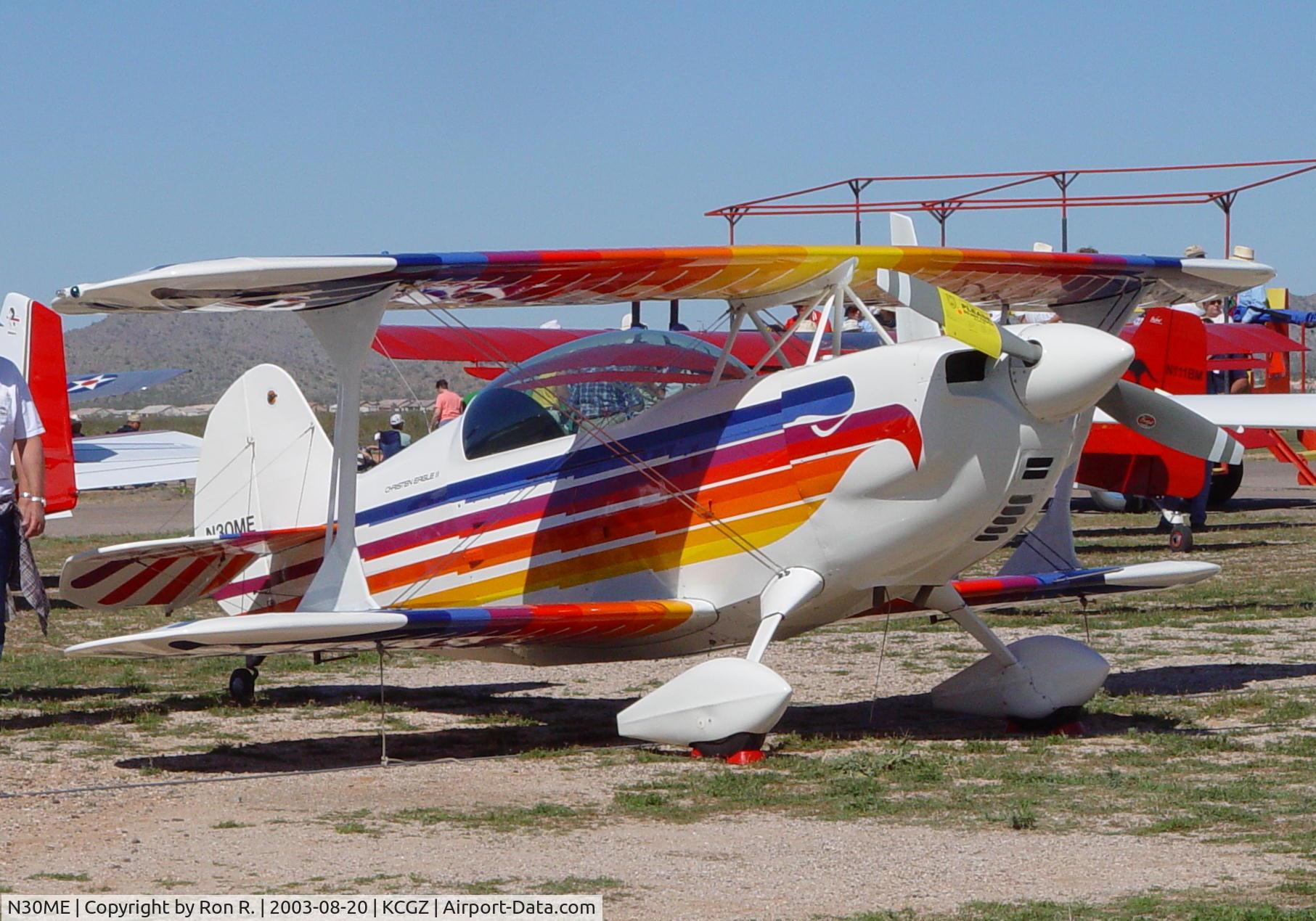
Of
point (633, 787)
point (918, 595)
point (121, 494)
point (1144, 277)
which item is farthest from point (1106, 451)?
point (121, 494)

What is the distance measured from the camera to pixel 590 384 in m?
9.17

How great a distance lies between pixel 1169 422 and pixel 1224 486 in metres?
17.1

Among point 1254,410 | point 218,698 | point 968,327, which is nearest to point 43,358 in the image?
point 218,698

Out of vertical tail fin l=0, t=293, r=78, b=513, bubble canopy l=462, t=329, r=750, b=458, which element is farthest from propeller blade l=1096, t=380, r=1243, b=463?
vertical tail fin l=0, t=293, r=78, b=513

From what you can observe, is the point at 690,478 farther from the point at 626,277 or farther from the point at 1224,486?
the point at 1224,486

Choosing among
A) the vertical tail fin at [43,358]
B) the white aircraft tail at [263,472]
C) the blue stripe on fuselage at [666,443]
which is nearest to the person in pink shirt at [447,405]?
the vertical tail fin at [43,358]

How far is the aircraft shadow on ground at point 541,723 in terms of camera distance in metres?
8.48

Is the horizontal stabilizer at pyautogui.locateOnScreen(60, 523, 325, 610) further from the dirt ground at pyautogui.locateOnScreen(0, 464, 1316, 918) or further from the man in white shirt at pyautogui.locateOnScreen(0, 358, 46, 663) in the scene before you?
the dirt ground at pyautogui.locateOnScreen(0, 464, 1316, 918)

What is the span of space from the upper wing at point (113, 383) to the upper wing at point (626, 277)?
16.0 metres

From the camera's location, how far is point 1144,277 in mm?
9961

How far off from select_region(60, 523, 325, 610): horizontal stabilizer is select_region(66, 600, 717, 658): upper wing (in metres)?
1.23

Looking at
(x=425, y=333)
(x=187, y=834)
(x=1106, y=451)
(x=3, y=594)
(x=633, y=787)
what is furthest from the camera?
(x=425, y=333)

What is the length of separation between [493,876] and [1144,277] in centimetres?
614

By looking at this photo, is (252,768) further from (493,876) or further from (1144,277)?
(1144,277)
